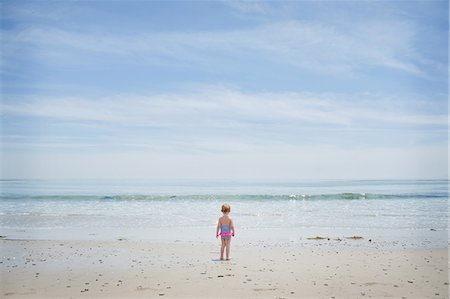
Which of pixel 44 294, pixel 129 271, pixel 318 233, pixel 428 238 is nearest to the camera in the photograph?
pixel 44 294

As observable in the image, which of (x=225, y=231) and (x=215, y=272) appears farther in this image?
(x=225, y=231)

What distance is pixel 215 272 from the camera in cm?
923

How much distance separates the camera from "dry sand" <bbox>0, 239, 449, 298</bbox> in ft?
24.9

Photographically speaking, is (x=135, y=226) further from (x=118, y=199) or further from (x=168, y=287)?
(x=118, y=199)

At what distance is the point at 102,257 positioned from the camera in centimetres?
1117

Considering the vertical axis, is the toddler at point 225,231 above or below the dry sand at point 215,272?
above

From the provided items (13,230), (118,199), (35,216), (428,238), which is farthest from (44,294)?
(118,199)

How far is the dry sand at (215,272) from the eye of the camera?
7.59 meters

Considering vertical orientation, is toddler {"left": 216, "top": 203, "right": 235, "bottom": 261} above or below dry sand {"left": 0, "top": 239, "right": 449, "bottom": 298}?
above

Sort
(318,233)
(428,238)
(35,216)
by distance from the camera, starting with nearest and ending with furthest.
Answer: (428,238)
(318,233)
(35,216)

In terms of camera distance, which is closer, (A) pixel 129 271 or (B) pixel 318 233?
(A) pixel 129 271

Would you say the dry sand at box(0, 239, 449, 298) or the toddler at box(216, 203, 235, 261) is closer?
the dry sand at box(0, 239, 449, 298)

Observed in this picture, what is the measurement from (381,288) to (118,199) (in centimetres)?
3518

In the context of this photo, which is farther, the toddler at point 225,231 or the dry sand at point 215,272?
the toddler at point 225,231
